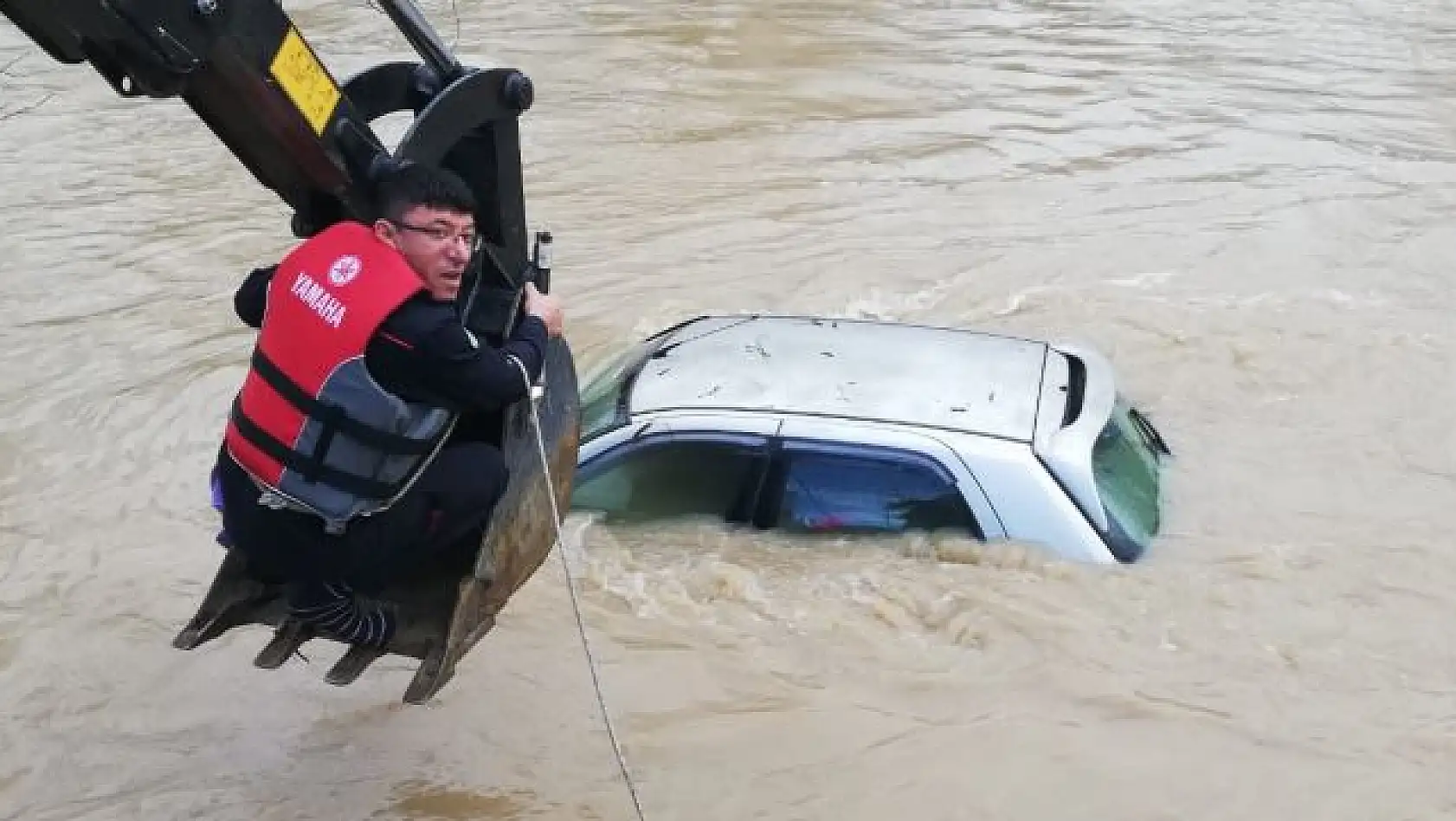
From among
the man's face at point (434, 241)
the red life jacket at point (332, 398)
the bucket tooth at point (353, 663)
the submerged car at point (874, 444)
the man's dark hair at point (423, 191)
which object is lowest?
the submerged car at point (874, 444)

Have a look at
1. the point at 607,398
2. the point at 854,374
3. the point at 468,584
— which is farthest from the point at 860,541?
the point at 468,584

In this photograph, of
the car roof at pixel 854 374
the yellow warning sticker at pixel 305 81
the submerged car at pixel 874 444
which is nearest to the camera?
the yellow warning sticker at pixel 305 81

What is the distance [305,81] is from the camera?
4.36 meters

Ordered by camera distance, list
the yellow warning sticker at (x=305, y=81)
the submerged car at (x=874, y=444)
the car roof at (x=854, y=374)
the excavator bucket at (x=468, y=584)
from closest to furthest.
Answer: the yellow warning sticker at (x=305, y=81)
the excavator bucket at (x=468, y=584)
the submerged car at (x=874, y=444)
the car roof at (x=854, y=374)

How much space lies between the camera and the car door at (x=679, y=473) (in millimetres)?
6516

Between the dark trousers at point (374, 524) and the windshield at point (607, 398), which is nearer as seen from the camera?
the dark trousers at point (374, 524)

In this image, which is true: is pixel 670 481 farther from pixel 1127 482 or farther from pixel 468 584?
pixel 468 584

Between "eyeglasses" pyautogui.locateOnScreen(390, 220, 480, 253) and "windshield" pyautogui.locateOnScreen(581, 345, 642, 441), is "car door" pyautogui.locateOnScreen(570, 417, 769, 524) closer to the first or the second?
"windshield" pyautogui.locateOnScreen(581, 345, 642, 441)

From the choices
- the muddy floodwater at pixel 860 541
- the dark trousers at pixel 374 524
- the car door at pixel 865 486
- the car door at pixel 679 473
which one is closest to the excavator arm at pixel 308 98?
the dark trousers at pixel 374 524

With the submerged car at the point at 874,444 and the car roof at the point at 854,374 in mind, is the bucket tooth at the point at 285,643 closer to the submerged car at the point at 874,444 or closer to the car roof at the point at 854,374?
the submerged car at the point at 874,444

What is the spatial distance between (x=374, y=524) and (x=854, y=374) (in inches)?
101

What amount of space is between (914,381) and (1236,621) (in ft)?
5.52

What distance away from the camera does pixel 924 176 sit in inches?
580

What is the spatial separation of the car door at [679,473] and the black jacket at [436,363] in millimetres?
2109
